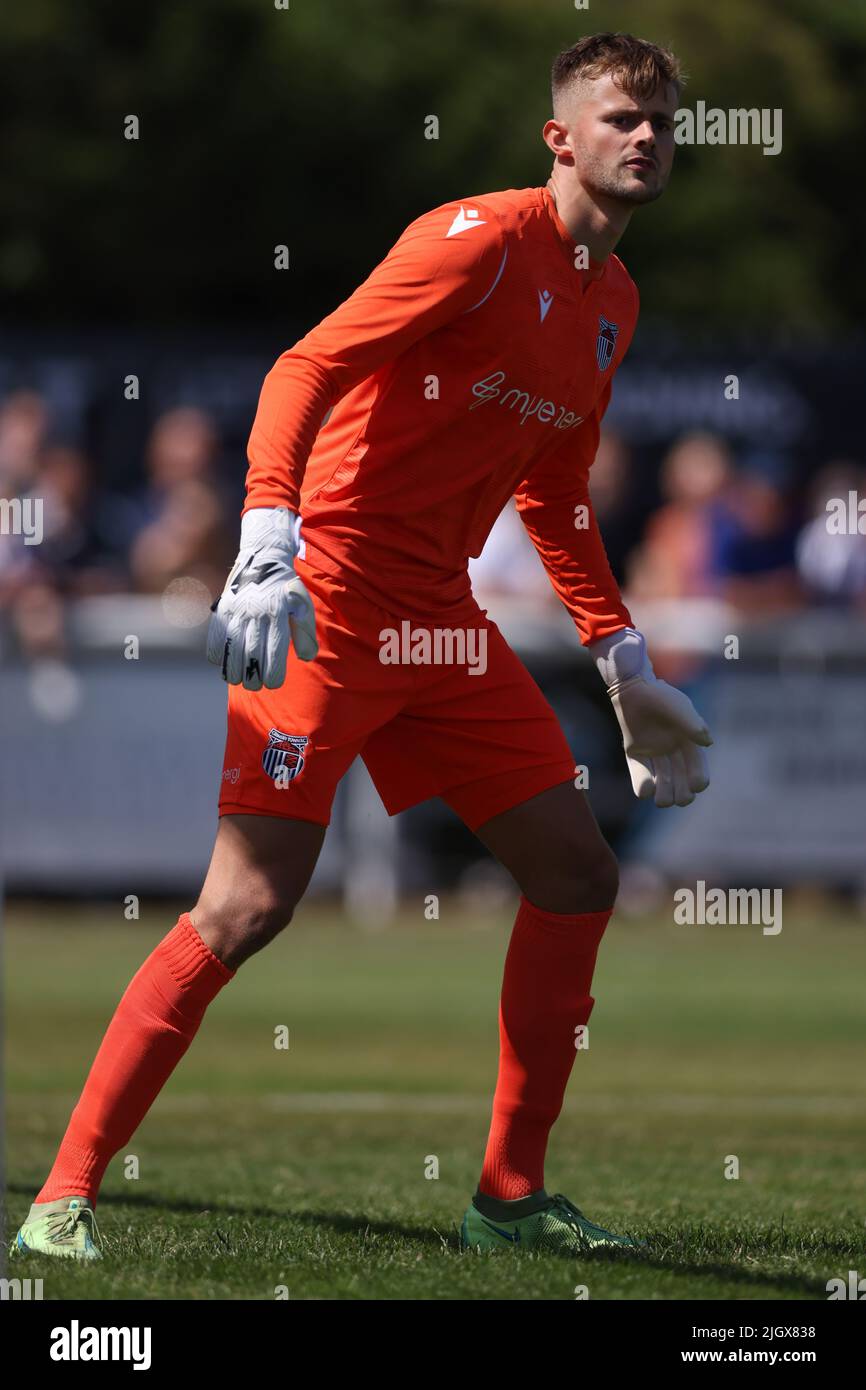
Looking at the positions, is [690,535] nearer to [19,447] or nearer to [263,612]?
[19,447]

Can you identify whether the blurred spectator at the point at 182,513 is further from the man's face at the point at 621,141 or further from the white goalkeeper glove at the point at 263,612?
the white goalkeeper glove at the point at 263,612

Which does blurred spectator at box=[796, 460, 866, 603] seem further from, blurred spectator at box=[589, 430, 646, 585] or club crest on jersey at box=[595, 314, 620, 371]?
club crest on jersey at box=[595, 314, 620, 371]

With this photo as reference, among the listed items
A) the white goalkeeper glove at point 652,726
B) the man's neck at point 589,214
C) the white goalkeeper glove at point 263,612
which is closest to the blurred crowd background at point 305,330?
the white goalkeeper glove at point 652,726

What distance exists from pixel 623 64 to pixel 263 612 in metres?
1.71

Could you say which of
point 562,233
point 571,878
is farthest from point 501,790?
point 562,233

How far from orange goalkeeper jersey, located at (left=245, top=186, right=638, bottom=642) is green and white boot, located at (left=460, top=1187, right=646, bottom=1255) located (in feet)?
4.85

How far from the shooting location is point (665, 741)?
252 inches

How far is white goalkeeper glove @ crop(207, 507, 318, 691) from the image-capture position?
4.95 meters

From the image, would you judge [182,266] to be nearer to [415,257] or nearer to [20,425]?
[20,425]

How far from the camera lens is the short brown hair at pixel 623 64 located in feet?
18.6

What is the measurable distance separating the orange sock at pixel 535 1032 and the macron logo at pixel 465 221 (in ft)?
5.52

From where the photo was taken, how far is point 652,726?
6.41 metres

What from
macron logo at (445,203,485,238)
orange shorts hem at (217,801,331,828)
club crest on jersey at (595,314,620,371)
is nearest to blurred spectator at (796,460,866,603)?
club crest on jersey at (595,314,620,371)

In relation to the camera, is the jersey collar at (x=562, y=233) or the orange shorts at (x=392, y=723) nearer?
the orange shorts at (x=392, y=723)
